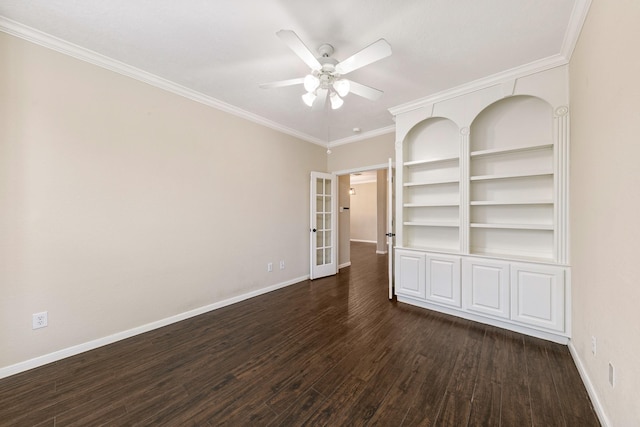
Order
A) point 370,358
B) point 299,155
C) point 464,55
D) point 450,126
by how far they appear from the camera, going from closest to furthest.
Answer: point 370,358, point 464,55, point 450,126, point 299,155

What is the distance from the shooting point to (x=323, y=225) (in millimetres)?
4781

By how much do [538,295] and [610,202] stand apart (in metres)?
1.44

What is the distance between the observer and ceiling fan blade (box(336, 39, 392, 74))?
5.48 ft

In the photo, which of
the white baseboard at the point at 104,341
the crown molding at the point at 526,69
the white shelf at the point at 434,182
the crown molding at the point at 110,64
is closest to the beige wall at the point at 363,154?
the crown molding at the point at 526,69

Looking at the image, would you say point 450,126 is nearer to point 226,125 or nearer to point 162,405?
point 226,125

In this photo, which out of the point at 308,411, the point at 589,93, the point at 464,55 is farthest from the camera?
the point at 464,55

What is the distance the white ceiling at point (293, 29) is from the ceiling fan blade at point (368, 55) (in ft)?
0.96

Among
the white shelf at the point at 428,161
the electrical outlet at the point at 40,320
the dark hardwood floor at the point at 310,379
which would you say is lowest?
the dark hardwood floor at the point at 310,379

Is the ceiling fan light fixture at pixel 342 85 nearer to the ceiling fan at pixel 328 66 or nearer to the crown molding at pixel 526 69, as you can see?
the ceiling fan at pixel 328 66

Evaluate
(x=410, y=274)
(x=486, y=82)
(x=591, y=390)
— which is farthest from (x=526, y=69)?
(x=591, y=390)

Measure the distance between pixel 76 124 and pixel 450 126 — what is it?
4.21 meters

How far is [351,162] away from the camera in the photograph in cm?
460

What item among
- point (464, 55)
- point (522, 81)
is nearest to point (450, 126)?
point (522, 81)

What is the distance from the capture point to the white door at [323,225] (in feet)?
14.7
